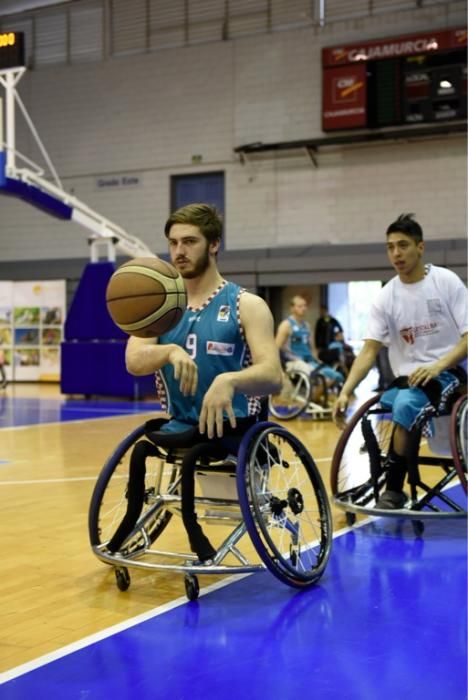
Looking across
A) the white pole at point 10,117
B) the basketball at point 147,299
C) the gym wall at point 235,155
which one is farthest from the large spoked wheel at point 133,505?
the gym wall at point 235,155

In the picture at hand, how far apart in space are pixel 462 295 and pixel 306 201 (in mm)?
11523

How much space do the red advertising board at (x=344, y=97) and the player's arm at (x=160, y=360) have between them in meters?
12.1

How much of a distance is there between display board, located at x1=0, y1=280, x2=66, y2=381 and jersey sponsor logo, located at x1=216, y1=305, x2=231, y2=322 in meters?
14.6

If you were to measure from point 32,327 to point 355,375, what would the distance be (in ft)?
46.9

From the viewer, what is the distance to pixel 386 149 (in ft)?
48.9

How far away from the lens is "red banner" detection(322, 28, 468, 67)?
13.8 meters

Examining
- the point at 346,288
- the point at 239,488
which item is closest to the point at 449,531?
the point at 239,488

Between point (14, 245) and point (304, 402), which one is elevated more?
point (14, 245)

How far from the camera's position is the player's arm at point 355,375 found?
4215 millimetres

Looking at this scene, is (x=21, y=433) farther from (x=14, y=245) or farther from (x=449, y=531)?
(x=14, y=245)

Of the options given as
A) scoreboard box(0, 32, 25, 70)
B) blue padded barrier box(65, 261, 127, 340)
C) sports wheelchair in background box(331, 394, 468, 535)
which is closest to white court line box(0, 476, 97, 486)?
sports wheelchair in background box(331, 394, 468, 535)

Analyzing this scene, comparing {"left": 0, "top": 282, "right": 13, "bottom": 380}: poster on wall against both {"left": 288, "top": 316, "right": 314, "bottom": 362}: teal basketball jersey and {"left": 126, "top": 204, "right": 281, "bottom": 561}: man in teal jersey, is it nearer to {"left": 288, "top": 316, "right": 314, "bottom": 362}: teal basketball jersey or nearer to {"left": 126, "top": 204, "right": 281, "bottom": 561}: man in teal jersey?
{"left": 288, "top": 316, "right": 314, "bottom": 362}: teal basketball jersey

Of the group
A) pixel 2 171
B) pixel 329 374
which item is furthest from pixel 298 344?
pixel 2 171

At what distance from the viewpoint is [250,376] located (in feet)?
9.59
